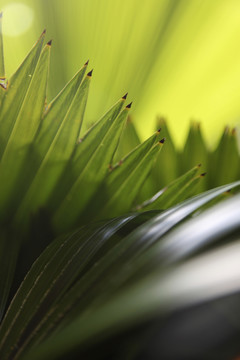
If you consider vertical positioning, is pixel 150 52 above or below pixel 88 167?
above

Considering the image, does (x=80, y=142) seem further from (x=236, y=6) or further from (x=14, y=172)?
(x=236, y=6)

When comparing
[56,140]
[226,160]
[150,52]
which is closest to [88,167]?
[56,140]

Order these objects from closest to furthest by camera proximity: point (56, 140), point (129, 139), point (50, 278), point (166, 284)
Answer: point (166, 284) → point (50, 278) → point (56, 140) → point (129, 139)

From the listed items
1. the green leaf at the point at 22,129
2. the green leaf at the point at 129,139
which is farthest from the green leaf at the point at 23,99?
the green leaf at the point at 129,139

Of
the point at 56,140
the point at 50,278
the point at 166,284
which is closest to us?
the point at 166,284

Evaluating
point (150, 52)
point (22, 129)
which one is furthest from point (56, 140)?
point (150, 52)

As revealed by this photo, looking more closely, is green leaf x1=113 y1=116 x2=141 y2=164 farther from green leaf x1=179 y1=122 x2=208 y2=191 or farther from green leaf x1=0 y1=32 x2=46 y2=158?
green leaf x1=0 y1=32 x2=46 y2=158

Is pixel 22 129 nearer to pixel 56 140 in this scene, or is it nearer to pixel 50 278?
pixel 56 140

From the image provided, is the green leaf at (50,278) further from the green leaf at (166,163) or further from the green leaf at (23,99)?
the green leaf at (166,163)

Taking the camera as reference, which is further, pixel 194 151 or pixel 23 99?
pixel 194 151
